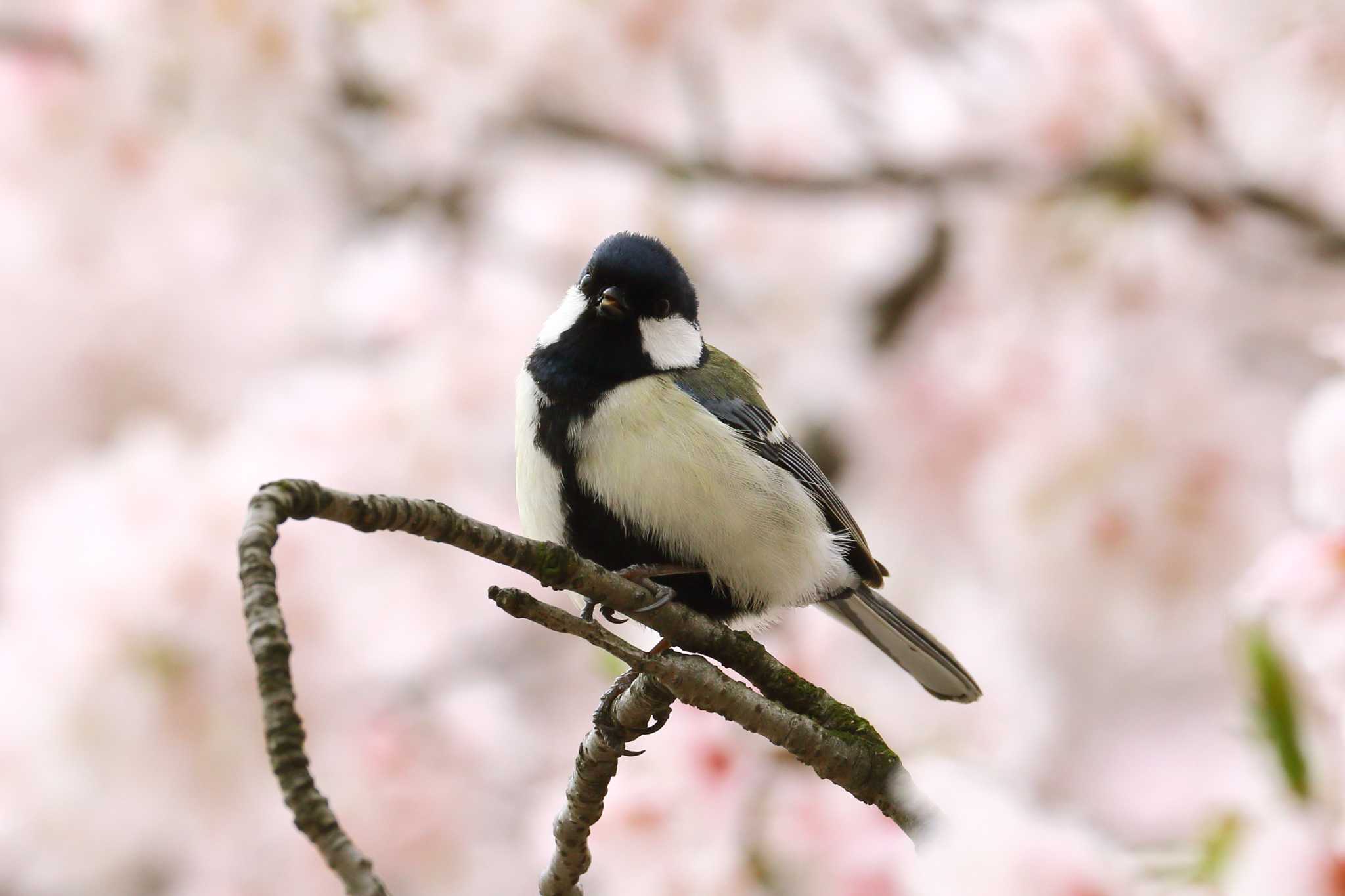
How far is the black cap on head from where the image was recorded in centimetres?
141

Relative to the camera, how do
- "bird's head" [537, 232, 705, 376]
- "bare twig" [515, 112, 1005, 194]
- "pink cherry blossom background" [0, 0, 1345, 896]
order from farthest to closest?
"bare twig" [515, 112, 1005, 194] < "pink cherry blossom background" [0, 0, 1345, 896] < "bird's head" [537, 232, 705, 376]

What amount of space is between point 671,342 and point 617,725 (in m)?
0.61

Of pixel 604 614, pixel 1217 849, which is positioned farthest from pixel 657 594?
pixel 1217 849

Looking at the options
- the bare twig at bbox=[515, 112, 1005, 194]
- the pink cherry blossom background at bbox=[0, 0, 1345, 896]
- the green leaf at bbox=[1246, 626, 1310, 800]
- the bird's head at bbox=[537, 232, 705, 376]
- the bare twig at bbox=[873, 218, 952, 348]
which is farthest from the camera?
the bare twig at bbox=[873, 218, 952, 348]

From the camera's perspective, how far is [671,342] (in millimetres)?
1437

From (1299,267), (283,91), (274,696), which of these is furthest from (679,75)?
(274,696)

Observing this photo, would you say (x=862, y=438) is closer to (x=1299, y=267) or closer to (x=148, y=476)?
(x=1299, y=267)

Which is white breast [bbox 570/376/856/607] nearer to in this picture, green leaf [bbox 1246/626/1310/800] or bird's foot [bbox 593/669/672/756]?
bird's foot [bbox 593/669/672/756]

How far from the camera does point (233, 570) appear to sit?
6.71 feet

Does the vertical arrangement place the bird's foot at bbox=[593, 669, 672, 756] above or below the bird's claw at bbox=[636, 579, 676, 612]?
below

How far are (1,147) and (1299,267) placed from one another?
2.22 metres

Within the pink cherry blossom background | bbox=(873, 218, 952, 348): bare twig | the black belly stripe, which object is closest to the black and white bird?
the black belly stripe

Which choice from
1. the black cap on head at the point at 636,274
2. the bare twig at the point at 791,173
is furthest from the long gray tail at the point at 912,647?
the bare twig at the point at 791,173

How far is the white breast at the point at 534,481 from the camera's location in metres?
1.26
